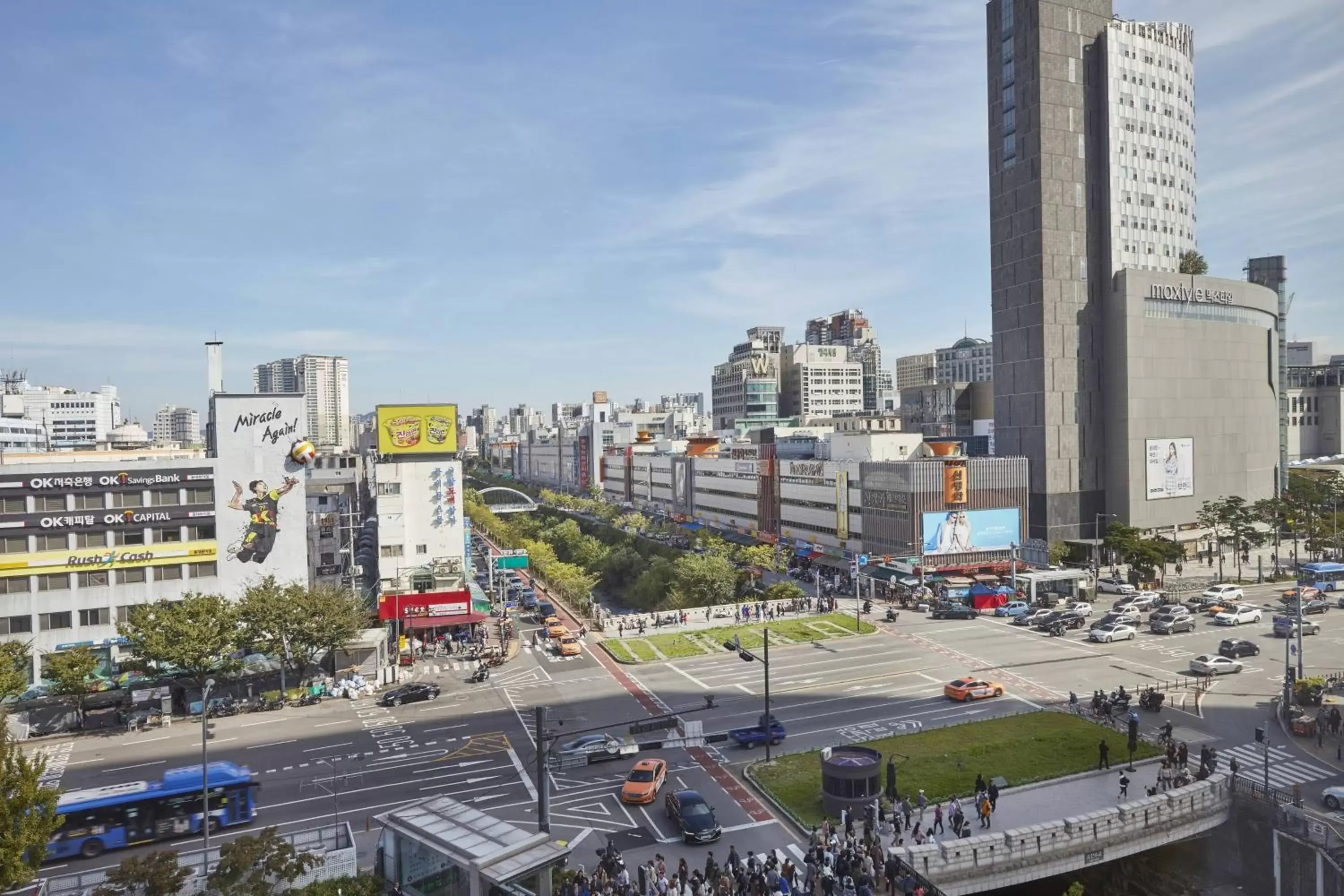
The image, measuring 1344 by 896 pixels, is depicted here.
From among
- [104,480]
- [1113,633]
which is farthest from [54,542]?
[1113,633]

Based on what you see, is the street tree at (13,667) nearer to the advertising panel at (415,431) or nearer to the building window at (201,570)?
the building window at (201,570)

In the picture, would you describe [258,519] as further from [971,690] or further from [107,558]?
[971,690]

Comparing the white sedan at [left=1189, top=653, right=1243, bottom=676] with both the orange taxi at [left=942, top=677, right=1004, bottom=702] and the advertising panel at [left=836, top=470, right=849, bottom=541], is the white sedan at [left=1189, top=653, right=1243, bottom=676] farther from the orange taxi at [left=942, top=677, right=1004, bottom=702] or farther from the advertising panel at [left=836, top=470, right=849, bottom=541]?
the advertising panel at [left=836, top=470, right=849, bottom=541]

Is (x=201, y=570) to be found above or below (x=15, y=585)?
above

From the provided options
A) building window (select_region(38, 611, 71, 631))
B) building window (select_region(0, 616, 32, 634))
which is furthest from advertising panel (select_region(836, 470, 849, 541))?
building window (select_region(0, 616, 32, 634))

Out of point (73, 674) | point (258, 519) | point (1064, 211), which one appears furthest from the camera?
point (1064, 211)

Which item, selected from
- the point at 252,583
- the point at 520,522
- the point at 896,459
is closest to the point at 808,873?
the point at 252,583
